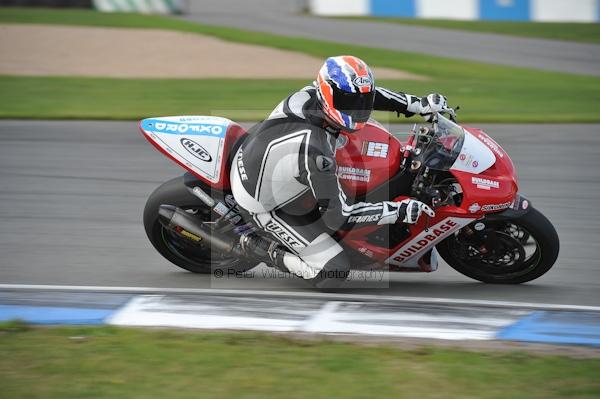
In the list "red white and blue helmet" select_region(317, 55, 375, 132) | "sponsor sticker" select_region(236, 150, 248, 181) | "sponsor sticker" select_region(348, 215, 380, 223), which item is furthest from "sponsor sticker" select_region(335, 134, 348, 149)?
"sponsor sticker" select_region(236, 150, 248, 181)

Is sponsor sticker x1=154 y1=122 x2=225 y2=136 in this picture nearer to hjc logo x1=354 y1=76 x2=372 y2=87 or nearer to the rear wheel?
the rear wheel

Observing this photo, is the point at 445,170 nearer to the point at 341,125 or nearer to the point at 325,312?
the point at 341,125

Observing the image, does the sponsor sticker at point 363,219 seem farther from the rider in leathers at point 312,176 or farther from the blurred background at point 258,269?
the blurred background at point 258,269

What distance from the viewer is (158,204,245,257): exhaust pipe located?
6.12 meters

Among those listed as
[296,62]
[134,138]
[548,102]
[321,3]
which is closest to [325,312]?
[134,138]

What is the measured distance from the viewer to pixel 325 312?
5.68 m

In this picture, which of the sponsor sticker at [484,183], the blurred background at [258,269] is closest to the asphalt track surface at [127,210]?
the blurred background at [258,269]

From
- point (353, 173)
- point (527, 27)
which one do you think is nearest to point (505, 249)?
point (353, 173)

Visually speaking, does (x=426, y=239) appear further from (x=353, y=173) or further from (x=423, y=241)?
(x=353, y=173)

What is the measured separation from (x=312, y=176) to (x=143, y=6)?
61.5ft

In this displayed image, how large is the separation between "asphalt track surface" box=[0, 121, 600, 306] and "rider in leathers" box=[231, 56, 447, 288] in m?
0.39

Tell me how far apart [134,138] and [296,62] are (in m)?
6.08

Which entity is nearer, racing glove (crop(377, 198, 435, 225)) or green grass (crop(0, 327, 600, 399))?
green grass (crop(0, 327, 600, 399))

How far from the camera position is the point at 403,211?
557cm
